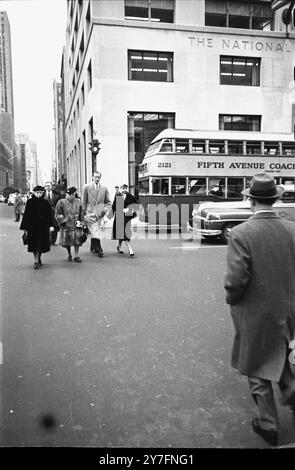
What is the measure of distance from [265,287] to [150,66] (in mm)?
26359

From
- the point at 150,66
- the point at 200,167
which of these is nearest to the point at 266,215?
the point at 200,167

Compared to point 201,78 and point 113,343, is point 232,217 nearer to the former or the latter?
point 113,343

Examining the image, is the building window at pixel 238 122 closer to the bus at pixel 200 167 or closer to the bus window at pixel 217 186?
the bus at pixel 200 167

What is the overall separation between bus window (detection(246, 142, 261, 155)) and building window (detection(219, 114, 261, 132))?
31.8 ft

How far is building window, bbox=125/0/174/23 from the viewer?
26031 millimetres

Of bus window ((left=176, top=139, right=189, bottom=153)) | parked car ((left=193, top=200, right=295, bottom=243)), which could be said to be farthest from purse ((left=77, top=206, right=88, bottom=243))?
bus window ((left=176, top=139, right=189, bottom=153))

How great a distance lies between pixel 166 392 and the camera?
3336 mm

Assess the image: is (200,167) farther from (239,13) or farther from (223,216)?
(239,13)

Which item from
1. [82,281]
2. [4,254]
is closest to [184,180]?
[4,254]

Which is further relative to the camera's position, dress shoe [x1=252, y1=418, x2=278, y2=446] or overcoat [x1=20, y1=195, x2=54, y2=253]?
overcoat [x1=20, y1=195, x2=54, y2=253]

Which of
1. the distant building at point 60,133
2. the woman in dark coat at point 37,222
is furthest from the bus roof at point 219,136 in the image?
the distant building at point 60,133

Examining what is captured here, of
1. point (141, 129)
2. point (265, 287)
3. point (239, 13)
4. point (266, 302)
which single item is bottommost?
point (266, 302)

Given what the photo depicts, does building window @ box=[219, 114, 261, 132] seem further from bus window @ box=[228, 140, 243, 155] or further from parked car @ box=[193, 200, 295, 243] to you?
parked car @ box=[193, 200, 295, 243]

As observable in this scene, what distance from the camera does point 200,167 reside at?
1778cm
